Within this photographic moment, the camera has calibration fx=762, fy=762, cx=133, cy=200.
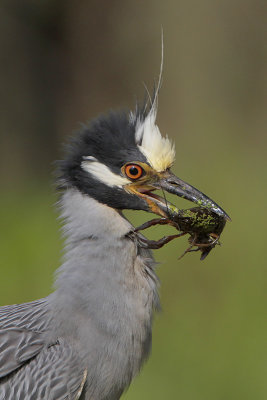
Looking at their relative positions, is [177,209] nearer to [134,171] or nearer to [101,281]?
[134,171]

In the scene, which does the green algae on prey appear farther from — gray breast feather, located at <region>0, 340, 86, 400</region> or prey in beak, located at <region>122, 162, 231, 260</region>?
gray breast feather, located at <region>0, 340, 86, 400</region>

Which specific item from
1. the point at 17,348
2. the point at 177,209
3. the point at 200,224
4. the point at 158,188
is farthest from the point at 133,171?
the point at 17,348

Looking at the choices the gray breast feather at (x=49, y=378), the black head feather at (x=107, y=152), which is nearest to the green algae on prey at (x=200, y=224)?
the black head feather at (x=107, y=152)

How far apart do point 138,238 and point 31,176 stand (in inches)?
245

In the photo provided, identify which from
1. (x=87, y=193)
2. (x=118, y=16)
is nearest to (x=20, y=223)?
(x=118, y=16)

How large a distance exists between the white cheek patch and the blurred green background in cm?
278

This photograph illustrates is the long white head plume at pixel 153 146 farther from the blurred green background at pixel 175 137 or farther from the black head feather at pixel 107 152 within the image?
the blurred green background at pixel 175 137

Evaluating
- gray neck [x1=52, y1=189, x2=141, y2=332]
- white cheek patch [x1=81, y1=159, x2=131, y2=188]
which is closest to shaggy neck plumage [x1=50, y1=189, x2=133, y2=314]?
gray neck [x1=52, y1=189, x2=141, y2=332]

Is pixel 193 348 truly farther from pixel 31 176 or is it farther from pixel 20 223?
pixel 31 176

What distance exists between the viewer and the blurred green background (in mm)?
6473

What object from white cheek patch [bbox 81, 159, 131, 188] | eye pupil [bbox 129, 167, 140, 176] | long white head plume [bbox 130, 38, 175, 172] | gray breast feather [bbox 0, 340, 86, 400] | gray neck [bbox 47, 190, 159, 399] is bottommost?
gray breast feather [bbox 0, 340, 86, 400]

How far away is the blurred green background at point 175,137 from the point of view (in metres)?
6.47

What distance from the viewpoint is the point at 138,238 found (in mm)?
3799

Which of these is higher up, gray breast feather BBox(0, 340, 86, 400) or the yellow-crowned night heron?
the yellow-crowned night heron
